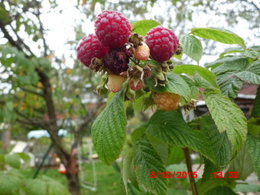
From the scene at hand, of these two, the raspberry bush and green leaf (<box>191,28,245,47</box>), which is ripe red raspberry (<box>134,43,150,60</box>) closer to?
the raspberry bush

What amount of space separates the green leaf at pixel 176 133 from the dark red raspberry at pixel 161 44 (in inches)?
4.1

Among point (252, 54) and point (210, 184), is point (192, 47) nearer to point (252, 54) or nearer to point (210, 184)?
point (252, 54)

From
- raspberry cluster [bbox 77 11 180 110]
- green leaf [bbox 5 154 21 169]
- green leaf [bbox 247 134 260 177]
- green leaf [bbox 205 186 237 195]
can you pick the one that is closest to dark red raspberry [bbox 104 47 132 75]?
raspberry cluster [bbox 77 11 180 110]

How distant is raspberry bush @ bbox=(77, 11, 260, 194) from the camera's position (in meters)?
0.37

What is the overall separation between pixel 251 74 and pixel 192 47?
0.11 metres

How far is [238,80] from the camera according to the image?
43 centimetres

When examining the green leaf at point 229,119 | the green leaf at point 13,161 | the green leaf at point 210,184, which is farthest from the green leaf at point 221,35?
the green leaf at point 13,161

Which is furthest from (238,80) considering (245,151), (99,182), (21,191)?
(99,182)

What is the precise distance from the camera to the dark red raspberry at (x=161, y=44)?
15.3 inches

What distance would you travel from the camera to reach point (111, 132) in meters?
0.37

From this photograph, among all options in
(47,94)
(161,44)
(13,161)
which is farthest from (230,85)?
(47,94)

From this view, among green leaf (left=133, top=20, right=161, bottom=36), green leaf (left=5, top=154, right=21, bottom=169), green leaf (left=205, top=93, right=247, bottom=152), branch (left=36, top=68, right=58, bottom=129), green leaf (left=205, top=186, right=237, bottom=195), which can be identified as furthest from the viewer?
branch (left=36, top=68, right=58, bottom=129)

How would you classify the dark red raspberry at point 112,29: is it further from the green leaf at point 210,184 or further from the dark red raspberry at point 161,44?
the green leaf at point 210,184

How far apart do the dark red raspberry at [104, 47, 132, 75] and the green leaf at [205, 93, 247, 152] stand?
5.1 inches
